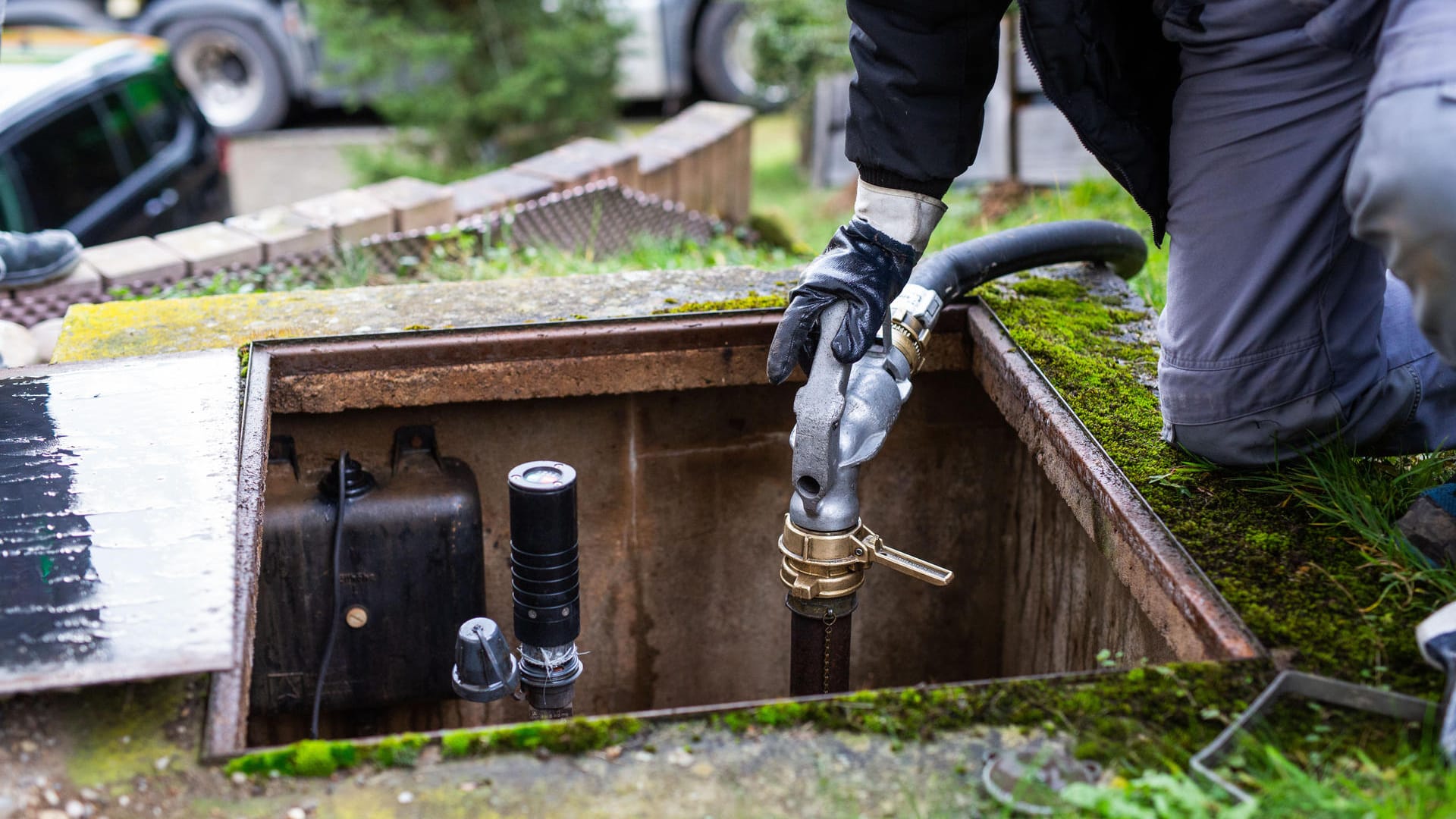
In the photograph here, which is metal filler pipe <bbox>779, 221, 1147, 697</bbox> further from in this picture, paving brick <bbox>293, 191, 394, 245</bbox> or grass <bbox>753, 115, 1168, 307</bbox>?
paving brick <bbox>293, 191, 394, 245</bbox>

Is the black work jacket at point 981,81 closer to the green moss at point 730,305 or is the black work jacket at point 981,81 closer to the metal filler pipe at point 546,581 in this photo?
the green moss at point 730,305

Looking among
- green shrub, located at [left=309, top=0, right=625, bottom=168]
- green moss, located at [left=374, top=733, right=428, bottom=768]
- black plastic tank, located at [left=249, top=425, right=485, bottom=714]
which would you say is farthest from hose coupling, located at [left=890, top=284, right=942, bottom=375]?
green shrub, located at [left=309, top=0, right=625, bottom=168]

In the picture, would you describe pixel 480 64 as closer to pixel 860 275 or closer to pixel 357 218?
pixel 357 218

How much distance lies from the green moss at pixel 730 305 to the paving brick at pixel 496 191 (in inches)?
76.2

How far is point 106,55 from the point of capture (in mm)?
4785

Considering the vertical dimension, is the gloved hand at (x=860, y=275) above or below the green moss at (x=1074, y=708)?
above

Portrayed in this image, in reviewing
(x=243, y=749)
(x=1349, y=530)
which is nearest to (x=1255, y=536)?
(x=1349, y=530)

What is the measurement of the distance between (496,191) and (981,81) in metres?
2.87

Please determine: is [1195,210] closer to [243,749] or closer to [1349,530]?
[1349,530]

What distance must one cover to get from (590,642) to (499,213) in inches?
76.5

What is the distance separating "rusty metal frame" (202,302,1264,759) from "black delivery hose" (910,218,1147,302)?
113 millimetres

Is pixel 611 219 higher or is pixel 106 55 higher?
pixel 106 55

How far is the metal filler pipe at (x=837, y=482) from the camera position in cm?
192

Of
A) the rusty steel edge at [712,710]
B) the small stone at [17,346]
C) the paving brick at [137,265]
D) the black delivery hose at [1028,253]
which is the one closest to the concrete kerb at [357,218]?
the paving brick at [137,265]
